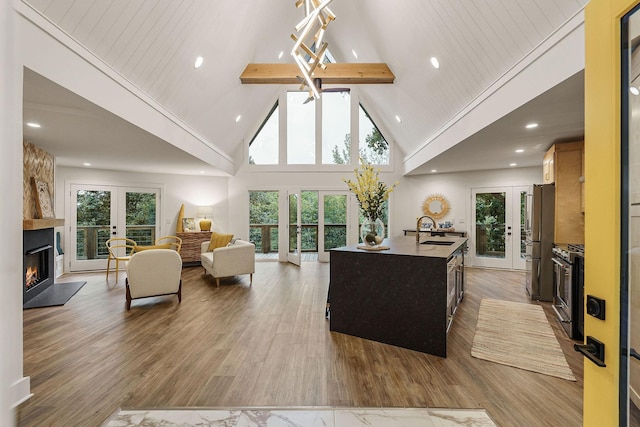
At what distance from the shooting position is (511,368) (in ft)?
8.07

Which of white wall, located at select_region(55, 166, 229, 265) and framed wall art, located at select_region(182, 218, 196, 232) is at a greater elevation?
white wall, located at select_region(55, 166, 229, 265)

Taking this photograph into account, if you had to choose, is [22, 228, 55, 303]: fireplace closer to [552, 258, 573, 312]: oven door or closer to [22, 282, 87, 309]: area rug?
[22, 282, 87, 309]: area rug

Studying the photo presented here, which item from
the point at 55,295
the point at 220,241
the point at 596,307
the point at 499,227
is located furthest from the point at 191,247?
the point at 596,307

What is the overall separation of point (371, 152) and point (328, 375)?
6.59m

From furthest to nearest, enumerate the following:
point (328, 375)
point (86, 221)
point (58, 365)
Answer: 1. point (86, 221)
2. point (58, 365)
3. point (328, 375)

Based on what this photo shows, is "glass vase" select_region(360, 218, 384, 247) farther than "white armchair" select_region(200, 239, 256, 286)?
No

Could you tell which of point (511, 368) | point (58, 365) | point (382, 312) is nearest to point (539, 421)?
point (511, 368)

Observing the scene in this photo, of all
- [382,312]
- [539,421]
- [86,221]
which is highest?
[86,221]

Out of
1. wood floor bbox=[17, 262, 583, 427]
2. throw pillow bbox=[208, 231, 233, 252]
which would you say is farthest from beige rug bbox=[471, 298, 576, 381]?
throw pillow bbox=[208, 231, 233, 252]

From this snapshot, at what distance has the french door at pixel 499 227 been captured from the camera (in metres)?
6.45

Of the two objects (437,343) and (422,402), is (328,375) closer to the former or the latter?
(422,402)

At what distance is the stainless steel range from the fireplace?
6.45 m

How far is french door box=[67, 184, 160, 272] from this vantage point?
6461 mm

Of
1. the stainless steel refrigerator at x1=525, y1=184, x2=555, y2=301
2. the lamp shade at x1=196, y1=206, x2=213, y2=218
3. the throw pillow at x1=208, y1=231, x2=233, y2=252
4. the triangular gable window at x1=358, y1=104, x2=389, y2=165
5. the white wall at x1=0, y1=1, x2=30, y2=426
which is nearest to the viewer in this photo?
the white wall at x1=0, y1=1, x2=30, y2=426
